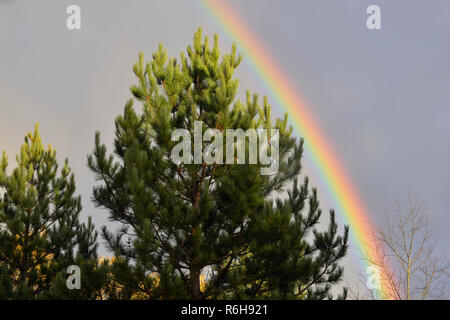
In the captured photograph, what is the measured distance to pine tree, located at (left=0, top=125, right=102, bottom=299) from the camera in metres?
11.5

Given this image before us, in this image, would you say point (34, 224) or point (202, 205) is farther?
point (34, 224)

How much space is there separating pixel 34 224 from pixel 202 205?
6.08m

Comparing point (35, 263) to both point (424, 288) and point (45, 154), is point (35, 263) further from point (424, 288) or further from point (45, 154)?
Answer: point (424, 288)

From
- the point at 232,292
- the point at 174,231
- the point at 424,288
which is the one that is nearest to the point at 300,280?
the point at 232,292

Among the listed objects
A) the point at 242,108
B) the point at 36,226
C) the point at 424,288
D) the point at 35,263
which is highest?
the point at 242,108

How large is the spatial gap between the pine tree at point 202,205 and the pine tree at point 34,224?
9.69 ft

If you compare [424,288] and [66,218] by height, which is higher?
[66,218]

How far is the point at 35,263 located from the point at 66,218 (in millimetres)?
1423

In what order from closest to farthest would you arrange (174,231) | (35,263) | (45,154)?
(174,231)
(35,263)
(45,154)

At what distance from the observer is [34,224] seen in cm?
1181

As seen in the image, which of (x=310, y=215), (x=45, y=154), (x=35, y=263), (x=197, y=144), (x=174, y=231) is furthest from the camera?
(x=45, y=154)

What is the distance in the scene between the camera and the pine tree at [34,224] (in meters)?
11.5

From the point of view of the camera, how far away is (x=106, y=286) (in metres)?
8.47

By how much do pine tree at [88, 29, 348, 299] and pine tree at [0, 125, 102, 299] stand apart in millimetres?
2955
